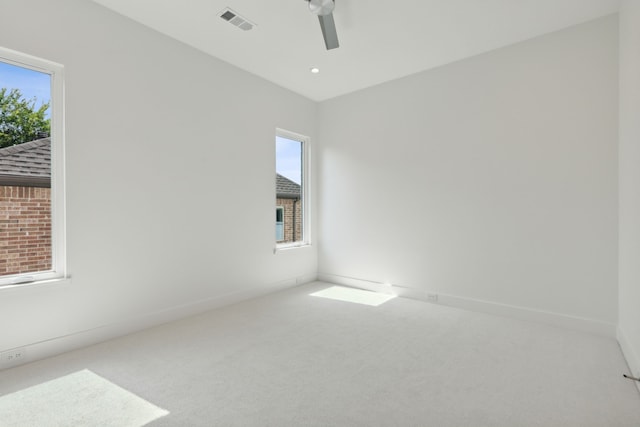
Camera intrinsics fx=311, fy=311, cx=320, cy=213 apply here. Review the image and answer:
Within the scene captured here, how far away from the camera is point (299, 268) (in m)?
4.71

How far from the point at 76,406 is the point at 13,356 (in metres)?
0.91

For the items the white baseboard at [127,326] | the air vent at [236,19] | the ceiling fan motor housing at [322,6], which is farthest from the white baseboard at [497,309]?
the air vent at [236,19]

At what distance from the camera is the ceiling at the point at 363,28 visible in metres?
2.67

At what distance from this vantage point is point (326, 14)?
8.32 ft

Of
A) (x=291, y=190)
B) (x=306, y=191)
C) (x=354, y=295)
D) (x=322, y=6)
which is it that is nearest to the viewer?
(x=322, y=6)

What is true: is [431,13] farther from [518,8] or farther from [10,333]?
[10,333]

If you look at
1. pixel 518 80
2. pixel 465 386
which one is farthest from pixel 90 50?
pixel 518 80

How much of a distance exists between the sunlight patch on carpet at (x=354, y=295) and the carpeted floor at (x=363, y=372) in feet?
2.10

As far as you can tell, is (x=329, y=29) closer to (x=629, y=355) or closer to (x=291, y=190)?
(x=291, y=190)

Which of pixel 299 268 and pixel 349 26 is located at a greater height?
pixel 349 26

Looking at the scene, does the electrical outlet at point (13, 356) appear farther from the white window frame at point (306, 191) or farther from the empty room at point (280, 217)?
the white window frame at point (306, 191)

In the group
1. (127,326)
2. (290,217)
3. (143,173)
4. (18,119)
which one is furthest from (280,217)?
(18,119)

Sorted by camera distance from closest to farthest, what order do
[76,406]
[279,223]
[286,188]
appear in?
[76,406] < [279,223] < [286,188]

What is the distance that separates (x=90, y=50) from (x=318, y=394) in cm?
320
